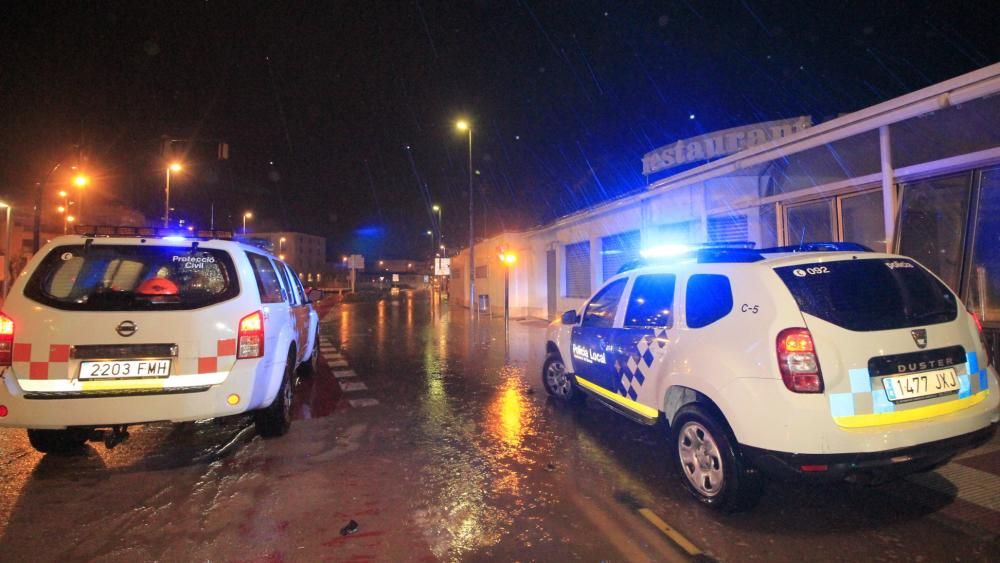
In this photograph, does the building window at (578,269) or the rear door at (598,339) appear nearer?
the rear door at (598,339)

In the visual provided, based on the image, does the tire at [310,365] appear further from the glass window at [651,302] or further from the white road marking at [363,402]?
the glass window at [651,302]

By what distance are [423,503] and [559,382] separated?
125 inches

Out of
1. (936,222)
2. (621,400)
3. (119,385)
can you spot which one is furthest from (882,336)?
(936,222)

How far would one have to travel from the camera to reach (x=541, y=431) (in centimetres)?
520

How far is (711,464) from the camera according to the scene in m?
3.36

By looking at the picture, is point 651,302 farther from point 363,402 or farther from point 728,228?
point 728,228

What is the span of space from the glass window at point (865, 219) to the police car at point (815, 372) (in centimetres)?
552

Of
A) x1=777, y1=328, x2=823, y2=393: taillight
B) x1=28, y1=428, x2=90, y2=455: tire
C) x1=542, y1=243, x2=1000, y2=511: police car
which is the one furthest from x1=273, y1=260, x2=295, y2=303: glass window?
x1=777, y1=328, x2=823, y2=393: taillight

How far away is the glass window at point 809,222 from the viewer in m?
8.73

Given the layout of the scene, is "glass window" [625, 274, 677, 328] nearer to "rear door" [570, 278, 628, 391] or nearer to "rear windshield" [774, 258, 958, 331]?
"rear door" [570, 278, 628, 391]

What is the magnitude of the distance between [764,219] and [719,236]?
1.11m

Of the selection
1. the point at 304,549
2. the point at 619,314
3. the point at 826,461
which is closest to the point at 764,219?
the point at 619,314

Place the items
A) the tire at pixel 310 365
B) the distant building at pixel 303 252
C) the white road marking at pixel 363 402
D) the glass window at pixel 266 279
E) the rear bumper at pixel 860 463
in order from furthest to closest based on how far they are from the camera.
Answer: the distant building at pixel 303 252, the tire at pixel 310 365, the white road marking at pixel 363 402, the glass window at pixel 266 279, the rear bumper at pixel 860 463

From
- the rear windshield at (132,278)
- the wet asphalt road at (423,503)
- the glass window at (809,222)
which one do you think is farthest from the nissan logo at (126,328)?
the glass window at (809,222)
